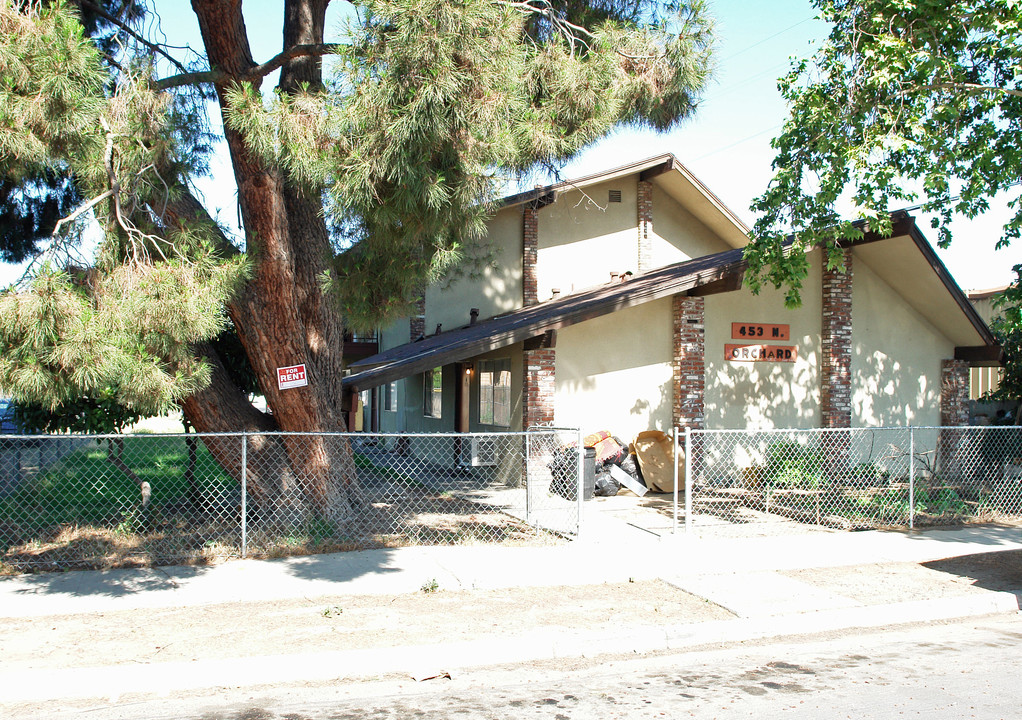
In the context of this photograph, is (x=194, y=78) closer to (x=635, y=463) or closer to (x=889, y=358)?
(x=635, y=463)

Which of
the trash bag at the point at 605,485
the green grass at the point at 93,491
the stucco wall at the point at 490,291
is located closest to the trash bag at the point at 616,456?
the trash bag at the point at 605,485

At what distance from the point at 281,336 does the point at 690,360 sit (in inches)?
319

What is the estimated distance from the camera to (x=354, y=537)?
962 cm

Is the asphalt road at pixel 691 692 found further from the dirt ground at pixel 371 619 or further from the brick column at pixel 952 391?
the brick column at pixel 952 391

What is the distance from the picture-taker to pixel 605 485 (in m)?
13.9

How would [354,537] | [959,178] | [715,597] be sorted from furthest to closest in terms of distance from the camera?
[959,178] < [354,537] < [715,597]

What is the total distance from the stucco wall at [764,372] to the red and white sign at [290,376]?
8364 millimetres

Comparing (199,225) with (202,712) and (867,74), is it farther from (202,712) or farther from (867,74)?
(867,74)

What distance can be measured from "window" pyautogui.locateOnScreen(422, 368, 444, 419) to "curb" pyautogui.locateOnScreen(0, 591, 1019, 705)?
13.2 m

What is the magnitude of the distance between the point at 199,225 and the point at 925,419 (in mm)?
14572

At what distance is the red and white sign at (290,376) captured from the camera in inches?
368

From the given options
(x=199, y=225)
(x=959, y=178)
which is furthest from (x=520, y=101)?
(x=959, y=178)

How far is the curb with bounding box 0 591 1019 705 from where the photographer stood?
211 inches

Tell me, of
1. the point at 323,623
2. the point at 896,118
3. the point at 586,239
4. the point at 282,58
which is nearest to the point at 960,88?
the point at 896,118
